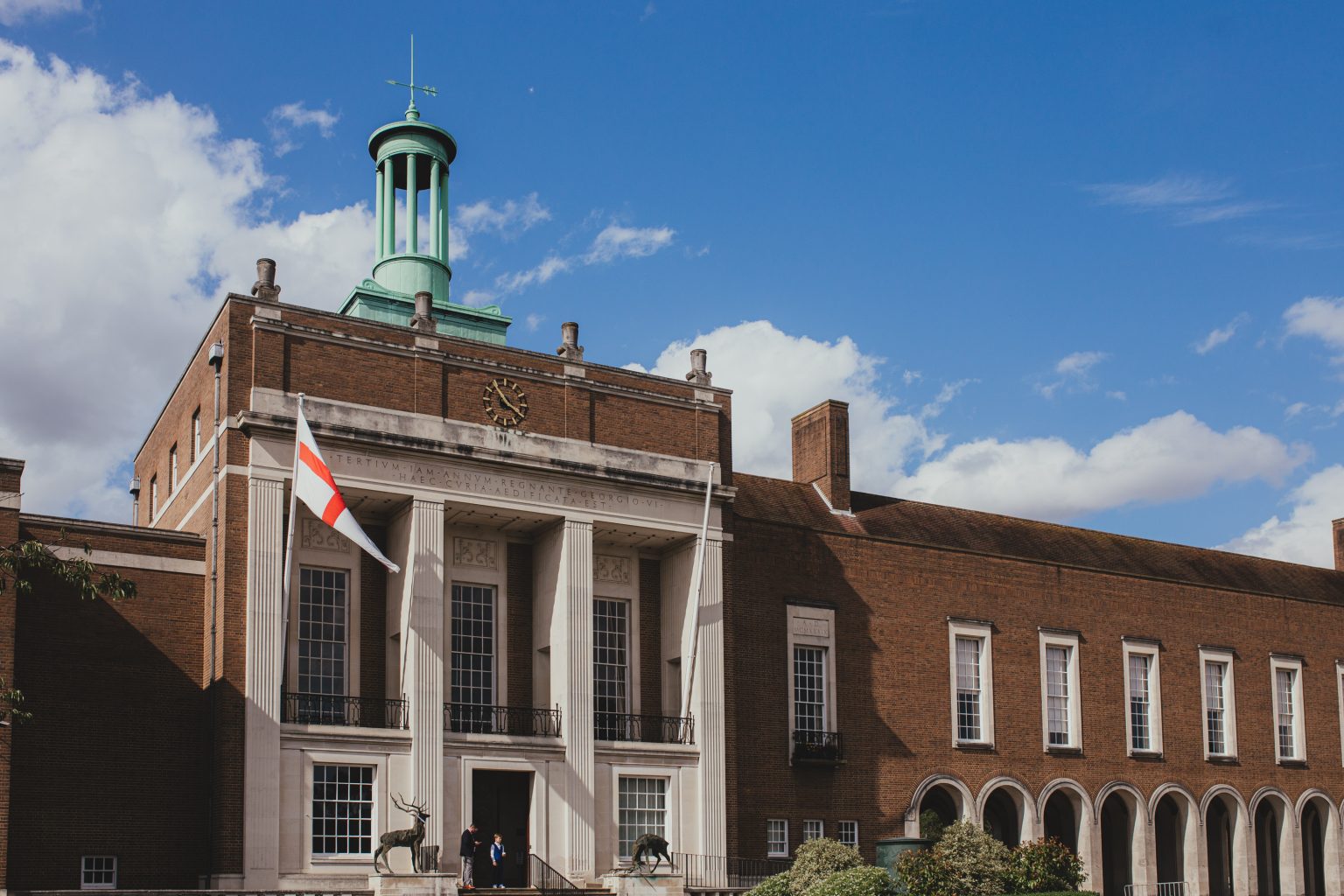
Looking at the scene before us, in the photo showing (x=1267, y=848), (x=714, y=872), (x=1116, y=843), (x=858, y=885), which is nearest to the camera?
(x=858, y=885)

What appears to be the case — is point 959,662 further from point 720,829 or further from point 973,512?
point 720,829

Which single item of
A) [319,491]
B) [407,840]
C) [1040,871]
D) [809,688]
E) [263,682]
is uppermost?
[319,491]

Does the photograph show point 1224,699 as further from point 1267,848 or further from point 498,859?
point 498,859

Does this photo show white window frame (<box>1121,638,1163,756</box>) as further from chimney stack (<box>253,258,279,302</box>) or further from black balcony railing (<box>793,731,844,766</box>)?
chimney stack (<box>253,258,279,302</box>)

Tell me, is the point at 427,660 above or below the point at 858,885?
above

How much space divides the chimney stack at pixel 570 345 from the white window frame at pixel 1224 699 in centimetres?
2189

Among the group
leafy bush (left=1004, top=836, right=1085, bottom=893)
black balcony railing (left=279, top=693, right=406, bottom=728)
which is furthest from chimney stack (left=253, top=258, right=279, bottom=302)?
leafy bush (left=1004, top=836, right=1085, bottom=893)

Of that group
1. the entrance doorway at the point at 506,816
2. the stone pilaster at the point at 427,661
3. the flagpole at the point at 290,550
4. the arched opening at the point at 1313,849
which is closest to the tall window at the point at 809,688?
the entrance doorway at the point at 506,816

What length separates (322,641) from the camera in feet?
104

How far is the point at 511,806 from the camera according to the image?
33031 millimetres

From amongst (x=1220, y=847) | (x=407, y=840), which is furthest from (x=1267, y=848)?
(x=407, y=840)

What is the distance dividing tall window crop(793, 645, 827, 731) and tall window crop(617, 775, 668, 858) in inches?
197

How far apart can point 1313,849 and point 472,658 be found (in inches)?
1177

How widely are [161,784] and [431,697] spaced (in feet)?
17.0
